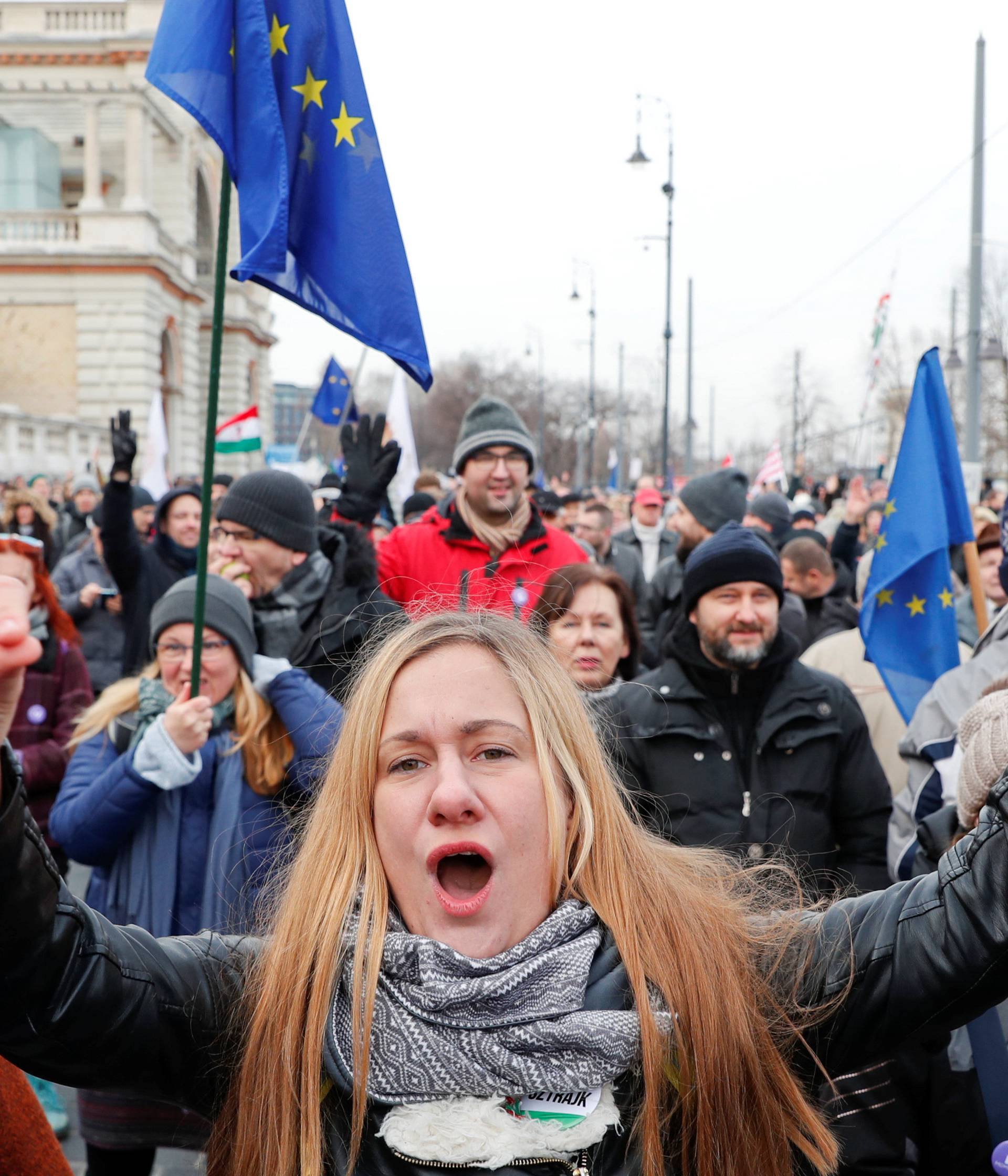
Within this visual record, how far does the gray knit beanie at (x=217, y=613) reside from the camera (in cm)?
359

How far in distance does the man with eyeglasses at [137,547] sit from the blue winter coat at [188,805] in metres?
2.70

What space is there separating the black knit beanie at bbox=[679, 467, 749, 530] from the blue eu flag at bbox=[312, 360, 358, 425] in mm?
5859

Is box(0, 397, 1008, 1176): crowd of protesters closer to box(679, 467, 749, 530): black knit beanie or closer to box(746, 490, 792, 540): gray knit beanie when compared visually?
box(679, 467, 749, 530): black knit beanie

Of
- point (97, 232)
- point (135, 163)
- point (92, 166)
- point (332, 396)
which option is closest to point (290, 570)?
point (332, 396)

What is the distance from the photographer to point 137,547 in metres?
6.41

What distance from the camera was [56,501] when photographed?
19938 millimetres

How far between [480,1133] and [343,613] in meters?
2.72

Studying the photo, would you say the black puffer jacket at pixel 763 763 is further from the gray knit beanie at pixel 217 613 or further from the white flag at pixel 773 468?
the white flag at pixel 773 468

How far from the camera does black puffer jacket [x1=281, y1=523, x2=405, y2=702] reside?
4.13m

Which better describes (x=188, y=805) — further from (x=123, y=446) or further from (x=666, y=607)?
(x=666, y=607)

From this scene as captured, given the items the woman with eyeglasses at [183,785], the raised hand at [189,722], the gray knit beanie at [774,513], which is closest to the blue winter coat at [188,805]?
the woman with eyeglasses at [183,785]

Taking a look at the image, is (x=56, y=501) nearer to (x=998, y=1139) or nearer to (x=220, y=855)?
(x=220, y=855)

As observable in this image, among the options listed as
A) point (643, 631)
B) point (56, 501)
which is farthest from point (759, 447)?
point (643, 631)

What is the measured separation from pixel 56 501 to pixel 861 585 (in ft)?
53.1
